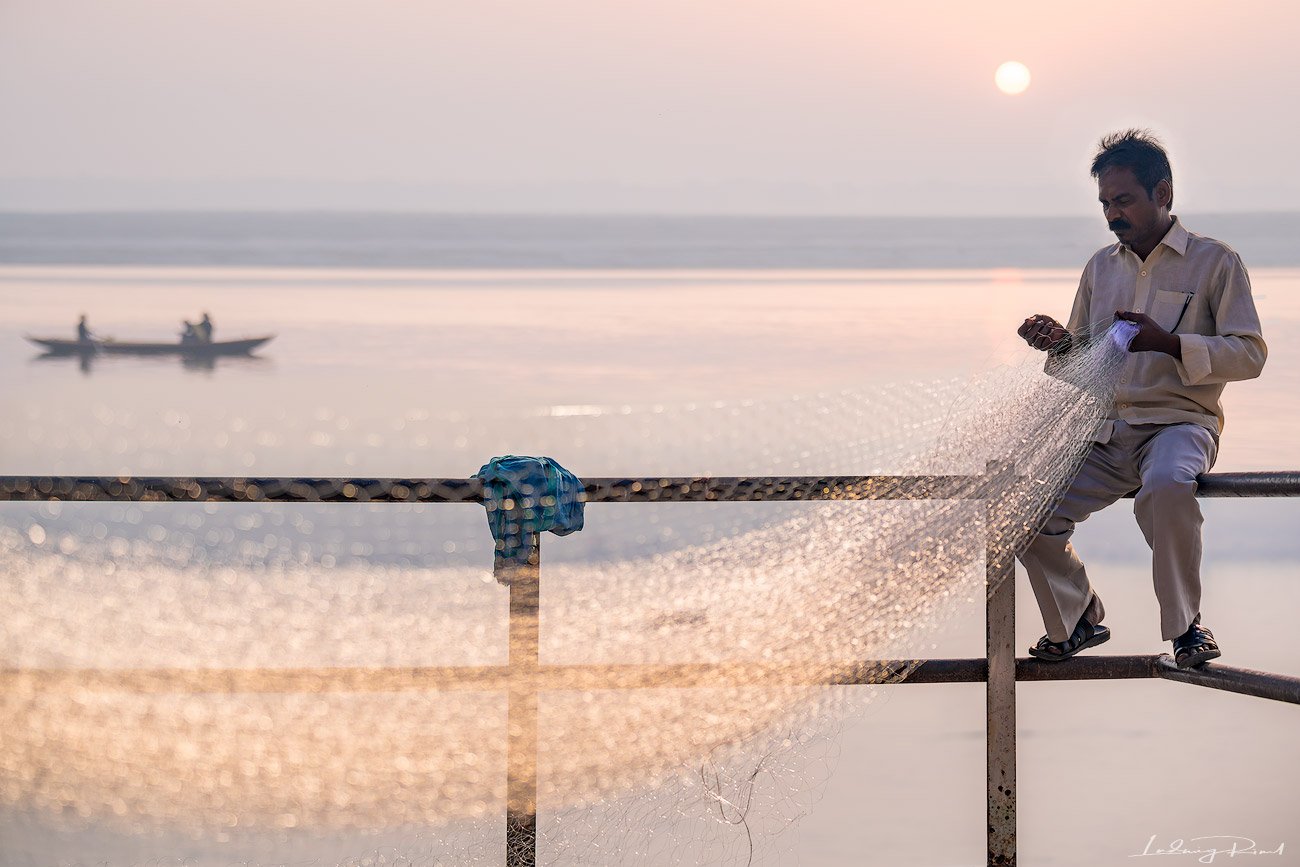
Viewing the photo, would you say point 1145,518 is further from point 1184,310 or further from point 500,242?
point 500,242

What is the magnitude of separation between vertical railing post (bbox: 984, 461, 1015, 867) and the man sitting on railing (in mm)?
159

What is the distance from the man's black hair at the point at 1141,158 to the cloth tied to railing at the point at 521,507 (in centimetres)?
154

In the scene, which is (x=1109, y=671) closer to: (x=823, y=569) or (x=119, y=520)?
(x=823, y=569)

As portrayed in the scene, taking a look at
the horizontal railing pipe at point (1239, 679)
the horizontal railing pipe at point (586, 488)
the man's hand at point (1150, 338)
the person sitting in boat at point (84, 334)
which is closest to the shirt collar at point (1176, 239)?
the man's hand at point (1150, 338)

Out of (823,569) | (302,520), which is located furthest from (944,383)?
(302,520)

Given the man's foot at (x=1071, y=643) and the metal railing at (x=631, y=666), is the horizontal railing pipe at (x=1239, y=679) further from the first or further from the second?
the man's foot at (x=1071, y=643)

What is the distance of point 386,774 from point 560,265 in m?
43.5

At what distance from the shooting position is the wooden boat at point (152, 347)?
3241cm

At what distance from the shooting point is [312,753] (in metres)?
2.35

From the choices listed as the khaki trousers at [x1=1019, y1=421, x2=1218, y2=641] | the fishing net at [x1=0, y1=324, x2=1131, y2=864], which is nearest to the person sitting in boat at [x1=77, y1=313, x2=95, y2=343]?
the fishing net at [x1=0, y1=324, x2=1131, y2=864]

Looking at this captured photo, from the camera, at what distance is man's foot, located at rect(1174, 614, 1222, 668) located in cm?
260

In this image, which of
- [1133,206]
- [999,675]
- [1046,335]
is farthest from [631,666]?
[1133,206]

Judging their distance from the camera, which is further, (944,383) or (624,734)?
(944,383)

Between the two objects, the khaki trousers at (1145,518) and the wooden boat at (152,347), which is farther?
the wooden boat at (152,347)
